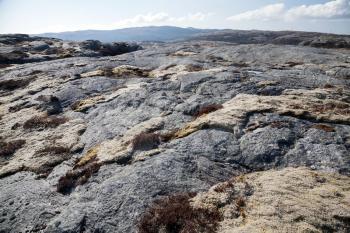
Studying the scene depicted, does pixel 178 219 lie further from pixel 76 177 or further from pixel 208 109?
pixel 208 109

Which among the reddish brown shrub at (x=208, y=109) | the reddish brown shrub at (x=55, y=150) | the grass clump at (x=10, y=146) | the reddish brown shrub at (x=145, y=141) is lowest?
the grass clump at (x=10, y=146)

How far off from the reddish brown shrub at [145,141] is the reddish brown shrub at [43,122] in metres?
10.2

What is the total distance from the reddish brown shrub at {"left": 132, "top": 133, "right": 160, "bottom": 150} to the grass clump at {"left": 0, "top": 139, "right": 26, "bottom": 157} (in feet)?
32.5

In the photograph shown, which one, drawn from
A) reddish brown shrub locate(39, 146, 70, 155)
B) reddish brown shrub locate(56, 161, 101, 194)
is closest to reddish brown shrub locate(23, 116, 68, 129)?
reddish brown shrub locate(39, 146, 70, 155)

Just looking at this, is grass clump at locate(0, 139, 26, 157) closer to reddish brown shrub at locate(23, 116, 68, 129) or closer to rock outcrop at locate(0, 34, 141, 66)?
reddish brown shrub at locate(23, 116, 68, 129)

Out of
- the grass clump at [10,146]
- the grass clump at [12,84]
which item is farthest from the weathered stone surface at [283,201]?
the grass clump at [12,84]

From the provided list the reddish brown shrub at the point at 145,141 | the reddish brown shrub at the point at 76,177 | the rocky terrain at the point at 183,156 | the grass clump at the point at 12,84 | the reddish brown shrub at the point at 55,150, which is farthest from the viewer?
the grass clump at the point at 12,84

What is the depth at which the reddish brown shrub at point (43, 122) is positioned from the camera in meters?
30.0

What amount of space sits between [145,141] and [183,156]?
342 cm

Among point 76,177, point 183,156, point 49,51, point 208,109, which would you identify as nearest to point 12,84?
point 76,177

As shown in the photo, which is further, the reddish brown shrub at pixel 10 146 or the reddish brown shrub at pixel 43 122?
the reddish brown shrub at pixel 43 122

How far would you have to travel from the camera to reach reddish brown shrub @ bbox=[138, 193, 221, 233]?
14420 millimetres

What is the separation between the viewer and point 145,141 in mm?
22766

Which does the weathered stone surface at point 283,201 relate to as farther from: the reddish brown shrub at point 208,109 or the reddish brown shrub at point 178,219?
the reddish brown shrub at point 208,109
